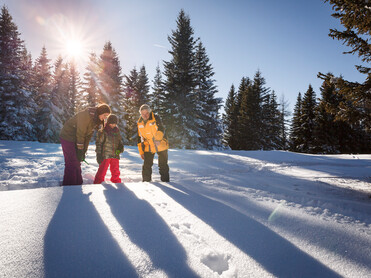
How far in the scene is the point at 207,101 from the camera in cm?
2191

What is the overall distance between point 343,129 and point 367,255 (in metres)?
28.3

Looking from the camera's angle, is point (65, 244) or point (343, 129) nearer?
point (65, 244)

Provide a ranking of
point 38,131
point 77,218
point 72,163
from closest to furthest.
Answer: point 77,218 < point 72,163 < point 38,131

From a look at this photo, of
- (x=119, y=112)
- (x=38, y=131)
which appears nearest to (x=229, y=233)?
(x=119, y=112)

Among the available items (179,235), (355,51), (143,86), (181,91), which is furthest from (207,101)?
(179,235)

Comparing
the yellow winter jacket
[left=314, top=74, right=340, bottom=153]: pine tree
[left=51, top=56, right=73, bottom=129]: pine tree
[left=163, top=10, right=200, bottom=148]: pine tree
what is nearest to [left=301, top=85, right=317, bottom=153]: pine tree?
[left=314, top=74, right=340, bottom=153]: pine tree

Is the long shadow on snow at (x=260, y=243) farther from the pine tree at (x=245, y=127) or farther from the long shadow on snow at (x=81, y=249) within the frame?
the pine tree at (x=245, y=127)

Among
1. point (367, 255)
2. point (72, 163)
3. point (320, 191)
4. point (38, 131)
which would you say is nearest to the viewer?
point (367, 255)

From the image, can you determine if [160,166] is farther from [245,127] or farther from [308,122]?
[308,122]

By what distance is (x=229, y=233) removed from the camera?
5.38ft

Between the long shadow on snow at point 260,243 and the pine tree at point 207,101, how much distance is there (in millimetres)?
18305

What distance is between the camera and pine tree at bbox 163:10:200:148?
706 inches

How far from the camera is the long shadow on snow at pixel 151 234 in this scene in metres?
1.21

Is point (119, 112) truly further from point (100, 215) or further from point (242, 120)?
point (100, 215)
